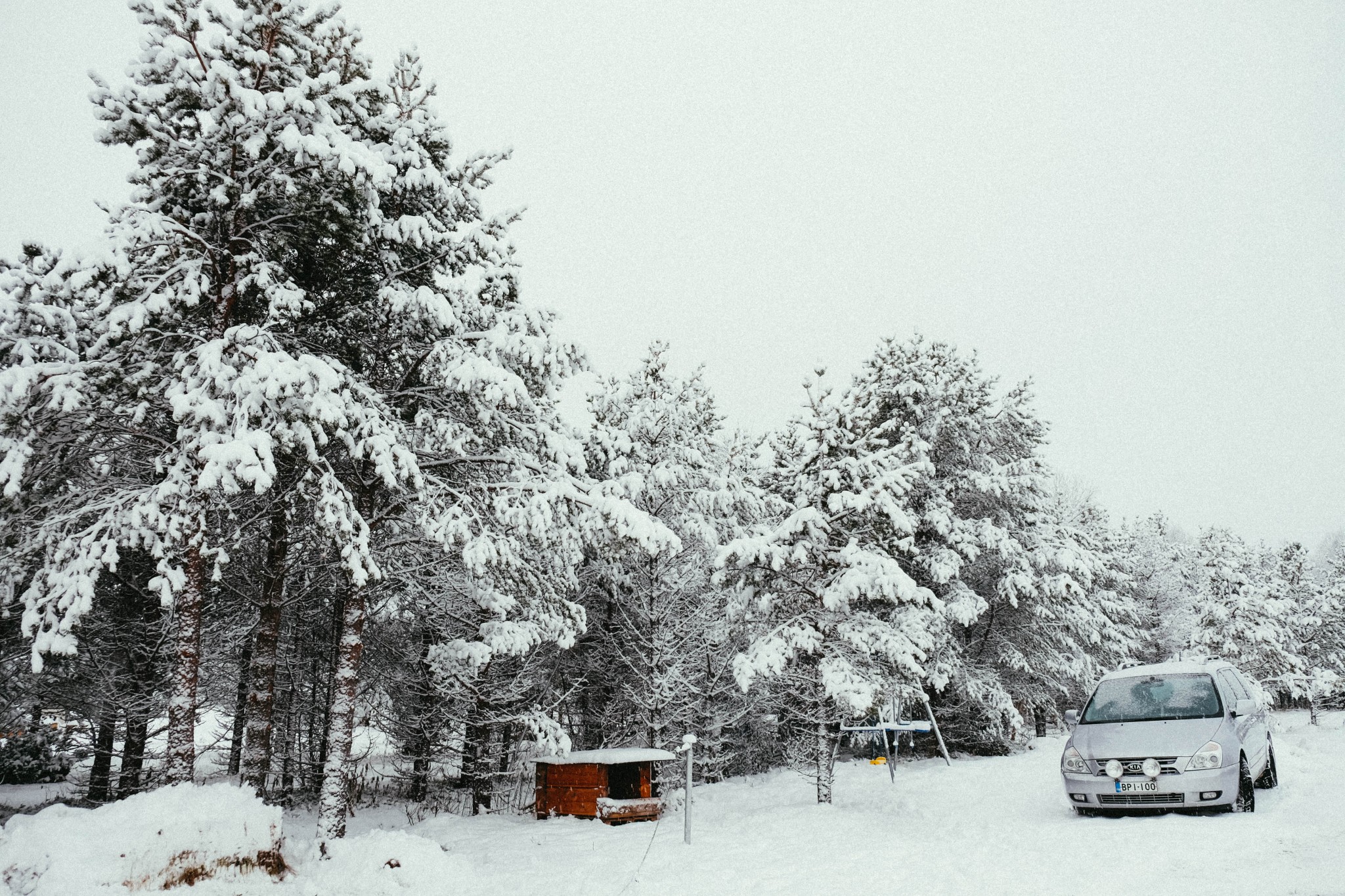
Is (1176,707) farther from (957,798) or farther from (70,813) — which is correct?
(70,813)

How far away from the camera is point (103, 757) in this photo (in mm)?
14172

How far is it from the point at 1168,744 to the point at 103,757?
707 inches

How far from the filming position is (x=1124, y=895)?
611cm

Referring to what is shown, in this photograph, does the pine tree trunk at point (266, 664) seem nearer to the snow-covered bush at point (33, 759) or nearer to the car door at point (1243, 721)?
the snow-covered bush at point (33, 759)

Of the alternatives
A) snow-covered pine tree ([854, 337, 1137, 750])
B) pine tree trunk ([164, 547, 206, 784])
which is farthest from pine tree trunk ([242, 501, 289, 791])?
snow-covered pine tree ([854, 337, 1137, 750])

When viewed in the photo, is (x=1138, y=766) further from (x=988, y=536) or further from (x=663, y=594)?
(x=988, y=536)

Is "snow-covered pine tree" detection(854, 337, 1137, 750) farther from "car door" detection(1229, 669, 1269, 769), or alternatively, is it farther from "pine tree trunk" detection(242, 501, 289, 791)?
"pine tree trunk" detection(242, 501, 289, 791)

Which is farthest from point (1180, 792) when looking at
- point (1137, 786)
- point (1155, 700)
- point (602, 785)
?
point (602, 785)

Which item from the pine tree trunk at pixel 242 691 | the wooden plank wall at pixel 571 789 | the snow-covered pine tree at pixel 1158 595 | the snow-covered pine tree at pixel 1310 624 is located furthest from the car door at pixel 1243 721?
the snow-covered pine tree at pixel 1158 595

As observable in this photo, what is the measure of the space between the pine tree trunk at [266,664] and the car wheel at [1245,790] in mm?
12685

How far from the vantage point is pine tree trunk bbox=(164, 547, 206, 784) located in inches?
320

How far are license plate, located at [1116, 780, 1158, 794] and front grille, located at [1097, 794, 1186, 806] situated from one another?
0.04 metres

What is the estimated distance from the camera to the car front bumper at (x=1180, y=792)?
8531mm

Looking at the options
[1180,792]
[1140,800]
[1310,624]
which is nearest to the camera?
[1180,792]
